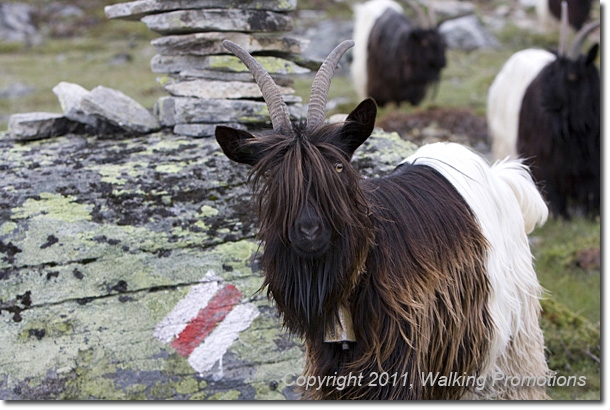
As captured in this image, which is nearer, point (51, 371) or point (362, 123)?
point (362, 123)

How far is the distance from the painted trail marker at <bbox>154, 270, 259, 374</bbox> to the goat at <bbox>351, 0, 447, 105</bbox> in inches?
341

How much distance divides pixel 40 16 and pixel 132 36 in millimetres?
6151

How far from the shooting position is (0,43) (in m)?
21.4

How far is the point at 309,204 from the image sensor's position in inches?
104

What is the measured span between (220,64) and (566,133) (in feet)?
14.5

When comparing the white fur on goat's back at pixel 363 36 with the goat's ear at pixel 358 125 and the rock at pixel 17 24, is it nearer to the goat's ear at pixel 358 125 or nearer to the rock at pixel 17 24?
the goat's ear at pixel 358 125

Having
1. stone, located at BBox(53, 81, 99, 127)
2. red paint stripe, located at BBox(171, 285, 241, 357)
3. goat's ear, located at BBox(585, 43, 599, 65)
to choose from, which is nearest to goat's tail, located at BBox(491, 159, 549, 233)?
red paint stripe, located at BBox(171, 285, 241, 357)

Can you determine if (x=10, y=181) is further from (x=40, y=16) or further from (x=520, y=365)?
(x=40, y=16)

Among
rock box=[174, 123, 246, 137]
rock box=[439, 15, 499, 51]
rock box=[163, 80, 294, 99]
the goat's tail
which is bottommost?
rock box=[439, 15, 499, 51]

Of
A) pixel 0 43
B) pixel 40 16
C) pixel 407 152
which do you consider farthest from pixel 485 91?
pixel 40 16

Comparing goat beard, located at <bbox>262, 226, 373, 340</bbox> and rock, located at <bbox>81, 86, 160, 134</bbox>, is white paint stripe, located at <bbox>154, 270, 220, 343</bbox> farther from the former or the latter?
rock, located at <bbox>81, 86, 160, 134</bbox>

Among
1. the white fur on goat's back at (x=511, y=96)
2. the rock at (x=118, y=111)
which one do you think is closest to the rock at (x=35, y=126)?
the rock at (x=118, y=111)

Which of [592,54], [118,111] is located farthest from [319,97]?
[592,54]

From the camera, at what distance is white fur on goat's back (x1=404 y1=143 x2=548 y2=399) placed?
350 cm
